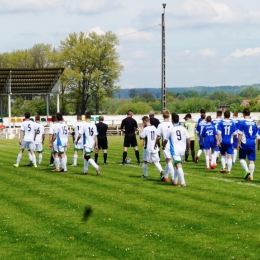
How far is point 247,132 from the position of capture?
19.2 m

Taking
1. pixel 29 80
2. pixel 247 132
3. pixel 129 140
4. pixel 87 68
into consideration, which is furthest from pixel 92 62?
pixel 247 132

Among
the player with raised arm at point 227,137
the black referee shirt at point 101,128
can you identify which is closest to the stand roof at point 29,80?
the black referee shirt at point 101,128

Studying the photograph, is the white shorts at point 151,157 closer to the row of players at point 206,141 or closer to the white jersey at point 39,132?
the row of players at point 206,141

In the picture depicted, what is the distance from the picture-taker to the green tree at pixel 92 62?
102 m

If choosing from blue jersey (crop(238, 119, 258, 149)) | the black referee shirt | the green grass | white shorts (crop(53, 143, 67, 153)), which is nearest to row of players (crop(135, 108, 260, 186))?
blue jersey (crop(238, 119, 258, 149))

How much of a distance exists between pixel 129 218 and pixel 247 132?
692 centimetres

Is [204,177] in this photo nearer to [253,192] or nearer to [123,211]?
[253,192]

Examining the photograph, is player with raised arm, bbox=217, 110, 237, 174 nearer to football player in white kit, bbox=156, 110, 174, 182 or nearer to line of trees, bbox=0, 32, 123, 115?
football player in white kit, bbox=156, 110, 174, 182

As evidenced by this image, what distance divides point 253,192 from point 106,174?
6471mm

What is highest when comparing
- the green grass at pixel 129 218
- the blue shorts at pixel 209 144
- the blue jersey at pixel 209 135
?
the blue jersey at pixel 209 135

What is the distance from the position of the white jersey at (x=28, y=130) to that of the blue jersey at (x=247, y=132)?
28.9 feet

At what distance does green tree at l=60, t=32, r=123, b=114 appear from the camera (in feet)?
334

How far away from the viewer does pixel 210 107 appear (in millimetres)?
105688

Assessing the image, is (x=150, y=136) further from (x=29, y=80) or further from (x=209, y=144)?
(x=29, y=80)
